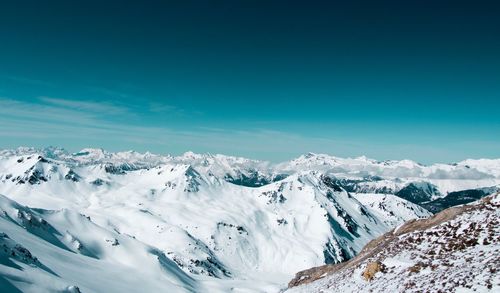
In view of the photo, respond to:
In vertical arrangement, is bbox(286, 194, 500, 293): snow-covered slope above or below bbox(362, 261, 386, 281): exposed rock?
above

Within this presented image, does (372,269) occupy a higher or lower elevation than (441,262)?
lower

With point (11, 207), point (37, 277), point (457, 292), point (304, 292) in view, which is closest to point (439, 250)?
point (457, 292)

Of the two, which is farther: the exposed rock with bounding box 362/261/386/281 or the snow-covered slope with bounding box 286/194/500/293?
the exposed rock with bounding box 362/261/386/281

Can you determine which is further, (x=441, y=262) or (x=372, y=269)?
(x=372, y=269)

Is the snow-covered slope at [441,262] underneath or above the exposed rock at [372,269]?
above

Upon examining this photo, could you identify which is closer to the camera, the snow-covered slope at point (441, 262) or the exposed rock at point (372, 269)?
the snow-covered slope at point (441, 262)

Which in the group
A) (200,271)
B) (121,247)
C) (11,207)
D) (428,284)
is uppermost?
(428,284)

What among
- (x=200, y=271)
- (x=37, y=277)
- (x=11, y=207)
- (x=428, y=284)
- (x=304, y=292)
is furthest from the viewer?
(x=200, y=271)

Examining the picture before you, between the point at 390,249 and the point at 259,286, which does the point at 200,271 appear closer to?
the point at 259,286
